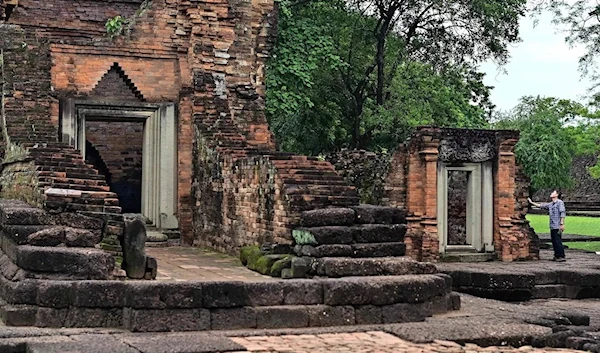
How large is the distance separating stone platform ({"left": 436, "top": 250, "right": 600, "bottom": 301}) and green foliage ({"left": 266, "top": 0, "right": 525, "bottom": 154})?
840 centimetres

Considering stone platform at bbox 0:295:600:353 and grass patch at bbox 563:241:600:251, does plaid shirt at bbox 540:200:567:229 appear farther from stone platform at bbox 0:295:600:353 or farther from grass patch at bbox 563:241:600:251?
stone platform at bbox 0:295:600:353

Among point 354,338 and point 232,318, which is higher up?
point 232,318

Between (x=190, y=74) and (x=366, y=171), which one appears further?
(x=366, y=171)

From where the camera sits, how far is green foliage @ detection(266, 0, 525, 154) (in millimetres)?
21078

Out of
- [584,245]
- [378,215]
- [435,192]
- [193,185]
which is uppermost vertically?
[193,185]

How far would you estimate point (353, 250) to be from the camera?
8.51 m

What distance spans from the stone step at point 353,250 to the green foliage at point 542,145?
26.8m

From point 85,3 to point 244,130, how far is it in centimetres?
398

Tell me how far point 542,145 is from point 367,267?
1154 inches

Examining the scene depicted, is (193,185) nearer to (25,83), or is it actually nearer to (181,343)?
(25,83)

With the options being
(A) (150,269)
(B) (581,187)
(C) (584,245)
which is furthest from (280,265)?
(B) (581,187)

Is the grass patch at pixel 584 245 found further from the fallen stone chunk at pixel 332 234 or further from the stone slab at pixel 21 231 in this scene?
the stone slab at pixel 21 231

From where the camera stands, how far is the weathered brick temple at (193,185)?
24.1 ft

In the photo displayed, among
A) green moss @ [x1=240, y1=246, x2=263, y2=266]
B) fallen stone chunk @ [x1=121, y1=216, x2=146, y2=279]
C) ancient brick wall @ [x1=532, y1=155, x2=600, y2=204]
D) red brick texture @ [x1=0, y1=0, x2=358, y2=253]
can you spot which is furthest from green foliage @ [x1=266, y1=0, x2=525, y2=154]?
ancient brick wall @ [x1=532, y1=155, x2=600, y2=204]
